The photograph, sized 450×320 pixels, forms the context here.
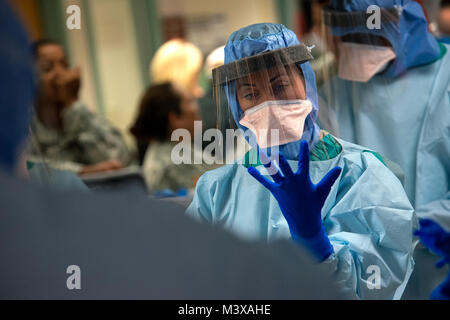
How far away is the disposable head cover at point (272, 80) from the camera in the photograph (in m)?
1.25

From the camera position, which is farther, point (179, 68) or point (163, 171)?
point (179, 68)

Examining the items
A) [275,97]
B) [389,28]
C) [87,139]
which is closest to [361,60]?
[389,28]

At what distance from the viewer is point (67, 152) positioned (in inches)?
114

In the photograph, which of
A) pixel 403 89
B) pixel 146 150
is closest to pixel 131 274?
pixel 403 89

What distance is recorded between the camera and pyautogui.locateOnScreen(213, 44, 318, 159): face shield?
49.3 inches

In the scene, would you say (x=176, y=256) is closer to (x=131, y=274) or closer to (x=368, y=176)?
(x=131, y=274)

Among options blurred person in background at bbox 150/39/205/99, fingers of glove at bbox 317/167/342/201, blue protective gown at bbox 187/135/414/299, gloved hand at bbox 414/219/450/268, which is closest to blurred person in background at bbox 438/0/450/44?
blurred person in background at bbox 150/39/205/99

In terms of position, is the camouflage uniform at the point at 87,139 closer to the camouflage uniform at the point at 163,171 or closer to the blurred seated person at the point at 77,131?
the blurred seated person at the point at 77,131

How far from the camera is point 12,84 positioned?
0.61 metres

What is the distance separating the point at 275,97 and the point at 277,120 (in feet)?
0.16

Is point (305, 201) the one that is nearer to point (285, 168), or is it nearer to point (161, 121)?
point (285, 168)

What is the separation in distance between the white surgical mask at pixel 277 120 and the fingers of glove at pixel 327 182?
0.18 meters

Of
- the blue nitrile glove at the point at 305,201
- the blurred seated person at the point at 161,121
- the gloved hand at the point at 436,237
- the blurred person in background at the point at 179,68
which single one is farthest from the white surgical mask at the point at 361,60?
the blurred person in background at the point at 179,68

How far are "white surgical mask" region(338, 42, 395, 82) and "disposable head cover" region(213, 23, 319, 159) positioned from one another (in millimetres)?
228
